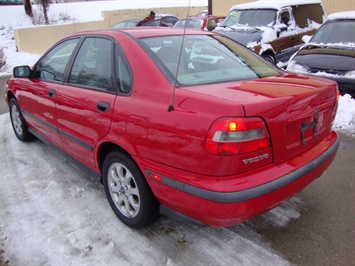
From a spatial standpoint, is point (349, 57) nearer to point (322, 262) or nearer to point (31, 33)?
point (322, 262)

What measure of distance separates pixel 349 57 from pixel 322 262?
14.7 feet

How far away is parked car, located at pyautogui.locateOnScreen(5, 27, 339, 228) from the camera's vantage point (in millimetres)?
2119

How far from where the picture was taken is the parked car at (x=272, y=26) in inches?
321

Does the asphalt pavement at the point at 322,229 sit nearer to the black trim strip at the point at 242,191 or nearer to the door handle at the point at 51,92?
the black trim strip at the point at 242,191

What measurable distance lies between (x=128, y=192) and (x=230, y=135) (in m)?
1.14

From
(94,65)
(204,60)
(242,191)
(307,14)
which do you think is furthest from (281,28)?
(242,191)

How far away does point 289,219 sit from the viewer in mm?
2967

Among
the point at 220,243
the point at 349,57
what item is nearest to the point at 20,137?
the point at 220,243

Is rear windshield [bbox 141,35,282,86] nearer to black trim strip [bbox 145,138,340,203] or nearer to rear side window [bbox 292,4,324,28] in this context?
black trim strip [bbox 145,138,340,203]

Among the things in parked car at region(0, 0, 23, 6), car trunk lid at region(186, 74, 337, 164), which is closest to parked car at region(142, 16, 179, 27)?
car trunk lid at region(186, 74, 337, 164)

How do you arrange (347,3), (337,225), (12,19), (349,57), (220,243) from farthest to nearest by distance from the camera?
(12,19) < (347,3) < (349,57) < (337,225) < (220,243)

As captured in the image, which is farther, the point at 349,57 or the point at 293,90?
the point at 349,57

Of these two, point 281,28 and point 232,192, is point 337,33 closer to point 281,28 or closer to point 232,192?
point 281,28

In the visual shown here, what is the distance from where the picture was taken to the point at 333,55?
6.03 meters
